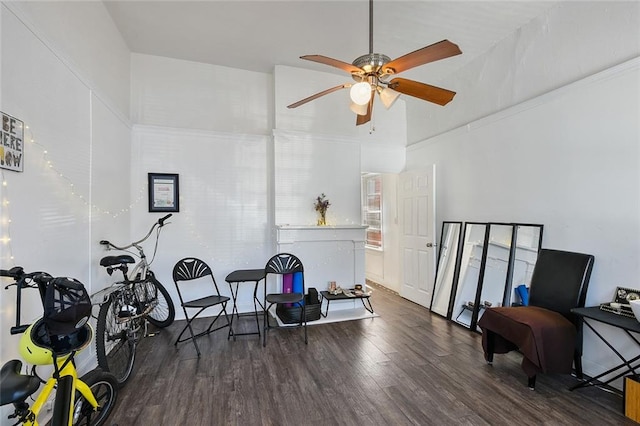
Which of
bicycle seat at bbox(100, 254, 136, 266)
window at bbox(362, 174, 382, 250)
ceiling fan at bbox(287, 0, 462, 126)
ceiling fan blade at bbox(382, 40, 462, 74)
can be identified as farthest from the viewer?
window at bbox(362, 174, 382, 250)

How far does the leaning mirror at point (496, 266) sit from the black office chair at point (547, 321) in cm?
44

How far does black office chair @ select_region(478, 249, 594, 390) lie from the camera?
2.29 metres

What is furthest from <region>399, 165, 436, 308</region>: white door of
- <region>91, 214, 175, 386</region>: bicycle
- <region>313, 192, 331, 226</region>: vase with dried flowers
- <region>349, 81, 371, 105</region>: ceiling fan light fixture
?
<region>91, 214, 175, 386</region>: bicycle

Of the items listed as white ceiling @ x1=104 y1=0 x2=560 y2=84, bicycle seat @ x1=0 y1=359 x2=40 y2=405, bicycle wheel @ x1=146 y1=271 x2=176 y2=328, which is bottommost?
bicycle wheel @ x1=146 y1=271 x2=176 y2=328

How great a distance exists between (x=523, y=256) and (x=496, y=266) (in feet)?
1.09

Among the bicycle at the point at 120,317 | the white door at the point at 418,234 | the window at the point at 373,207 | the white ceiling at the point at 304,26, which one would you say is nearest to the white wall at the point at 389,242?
the window at the point at 373,207

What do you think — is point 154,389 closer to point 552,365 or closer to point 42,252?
point 42,252

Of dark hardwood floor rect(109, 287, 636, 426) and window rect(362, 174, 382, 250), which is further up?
window rect(362, 174, 382, 250)

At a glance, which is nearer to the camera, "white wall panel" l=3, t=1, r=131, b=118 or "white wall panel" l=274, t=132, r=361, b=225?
"white wall panel" l=3, t=1, r=131, b=118

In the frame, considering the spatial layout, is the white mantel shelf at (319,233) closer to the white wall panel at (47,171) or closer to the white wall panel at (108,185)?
the white wall panel at (108,185)

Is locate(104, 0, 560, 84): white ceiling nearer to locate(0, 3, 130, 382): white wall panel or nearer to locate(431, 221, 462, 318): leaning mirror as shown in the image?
locate(0, 3, 130, 382): white wall panel

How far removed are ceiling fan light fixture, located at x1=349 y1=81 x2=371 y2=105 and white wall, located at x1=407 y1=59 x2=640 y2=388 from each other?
2.09 metres

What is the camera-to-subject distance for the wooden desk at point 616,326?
205 centimetres

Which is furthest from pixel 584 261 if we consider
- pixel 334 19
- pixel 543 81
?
pixel 334 19
